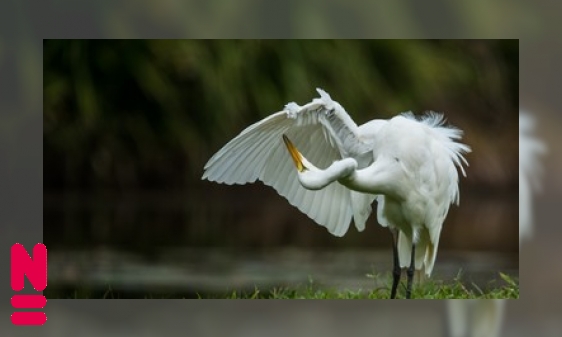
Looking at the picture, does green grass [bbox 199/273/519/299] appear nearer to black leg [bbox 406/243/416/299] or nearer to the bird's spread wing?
black leg [bbox 406/243/416/299]

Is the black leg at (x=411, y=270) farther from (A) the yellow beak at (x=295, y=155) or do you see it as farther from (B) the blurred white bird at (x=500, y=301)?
(A) the yellow beak at (x=295, y=155)

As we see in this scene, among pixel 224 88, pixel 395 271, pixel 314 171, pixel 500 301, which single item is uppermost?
pixel 224 88

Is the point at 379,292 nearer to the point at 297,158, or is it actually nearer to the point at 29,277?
the point at 297,158

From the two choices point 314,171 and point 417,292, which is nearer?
point 314,171

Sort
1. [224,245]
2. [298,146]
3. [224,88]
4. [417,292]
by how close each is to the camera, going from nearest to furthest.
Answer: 1. [298,146]
2. [417,292]
3. [224,88]
4. [224,245]

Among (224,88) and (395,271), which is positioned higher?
(224,88)

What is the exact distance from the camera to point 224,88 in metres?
5.49

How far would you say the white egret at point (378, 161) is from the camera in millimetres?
4445

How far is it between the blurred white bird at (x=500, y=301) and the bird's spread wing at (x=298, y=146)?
50cm

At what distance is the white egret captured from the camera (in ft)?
14.6

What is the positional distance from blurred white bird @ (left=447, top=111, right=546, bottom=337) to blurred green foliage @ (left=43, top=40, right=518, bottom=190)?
0.37 metres

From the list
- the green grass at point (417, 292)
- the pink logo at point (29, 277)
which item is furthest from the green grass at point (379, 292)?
the pink logo at point (29, 277)

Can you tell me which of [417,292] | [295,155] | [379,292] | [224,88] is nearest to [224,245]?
[224,88]

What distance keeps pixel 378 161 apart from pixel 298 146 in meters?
0.30
